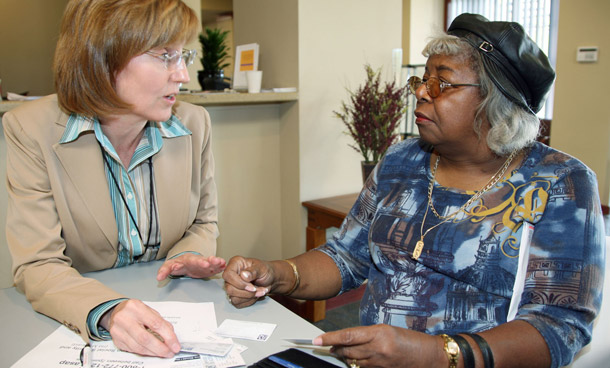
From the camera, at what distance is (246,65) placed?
3055mm

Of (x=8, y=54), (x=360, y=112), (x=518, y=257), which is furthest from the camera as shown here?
(x=8, y=54)

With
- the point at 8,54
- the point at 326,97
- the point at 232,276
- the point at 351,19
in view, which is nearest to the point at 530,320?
the point at 232,276

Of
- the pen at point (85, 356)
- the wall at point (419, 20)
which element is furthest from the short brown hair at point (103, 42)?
the wall at point (419, 20)

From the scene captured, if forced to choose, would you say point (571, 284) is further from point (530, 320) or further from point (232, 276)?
point (232, 276)

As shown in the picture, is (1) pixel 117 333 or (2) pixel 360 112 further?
(2) pixel 360 112

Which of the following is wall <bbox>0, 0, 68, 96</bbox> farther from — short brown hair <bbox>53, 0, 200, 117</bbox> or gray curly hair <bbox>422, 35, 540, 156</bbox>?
gray curly hair <bbox>422, 35, 540, 156</bbox>

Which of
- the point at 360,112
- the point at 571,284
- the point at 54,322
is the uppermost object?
the point at 360,112

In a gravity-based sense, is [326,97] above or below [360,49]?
below

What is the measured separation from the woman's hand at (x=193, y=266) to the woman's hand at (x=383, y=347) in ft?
1.69

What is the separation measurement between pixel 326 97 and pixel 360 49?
37 centimetres

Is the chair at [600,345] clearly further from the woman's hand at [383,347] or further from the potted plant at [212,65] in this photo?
the potted plant at [212,65]

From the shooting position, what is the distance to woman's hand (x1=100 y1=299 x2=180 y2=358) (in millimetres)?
1062

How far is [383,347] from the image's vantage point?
987 millimetres

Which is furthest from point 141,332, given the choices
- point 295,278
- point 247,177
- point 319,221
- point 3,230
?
point 247,177
